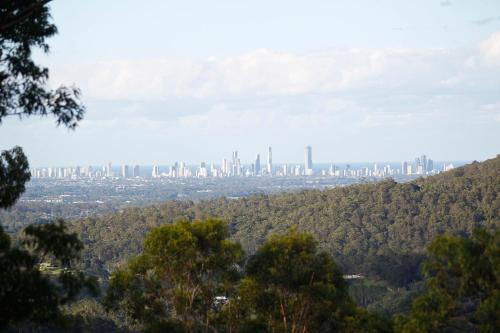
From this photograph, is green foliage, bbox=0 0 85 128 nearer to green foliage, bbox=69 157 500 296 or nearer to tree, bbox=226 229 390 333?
tree, bbox=226 229 390 333

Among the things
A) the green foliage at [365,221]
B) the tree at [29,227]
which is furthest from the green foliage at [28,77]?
the green foliage at [365,221]

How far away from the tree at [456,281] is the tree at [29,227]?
4.01 meters

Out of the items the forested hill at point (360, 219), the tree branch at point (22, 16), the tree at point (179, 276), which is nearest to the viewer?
the tree branch at point (22, 16)

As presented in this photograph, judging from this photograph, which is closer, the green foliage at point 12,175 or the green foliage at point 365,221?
the green foliage at point 12,175

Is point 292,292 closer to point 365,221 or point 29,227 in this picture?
point 29,227

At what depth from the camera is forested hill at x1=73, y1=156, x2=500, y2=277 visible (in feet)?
166

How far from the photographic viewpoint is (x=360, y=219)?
57.3 m

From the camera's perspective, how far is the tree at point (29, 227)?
734 centimetres

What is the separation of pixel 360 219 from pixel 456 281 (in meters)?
48.6

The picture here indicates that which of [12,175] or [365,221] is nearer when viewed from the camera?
[12,175]

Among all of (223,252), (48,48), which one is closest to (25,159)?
(48,48)

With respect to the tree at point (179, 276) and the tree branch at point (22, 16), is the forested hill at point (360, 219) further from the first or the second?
the tree branch at point (22, 16)

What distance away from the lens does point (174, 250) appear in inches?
415

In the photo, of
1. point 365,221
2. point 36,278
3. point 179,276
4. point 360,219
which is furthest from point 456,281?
point 360,219
